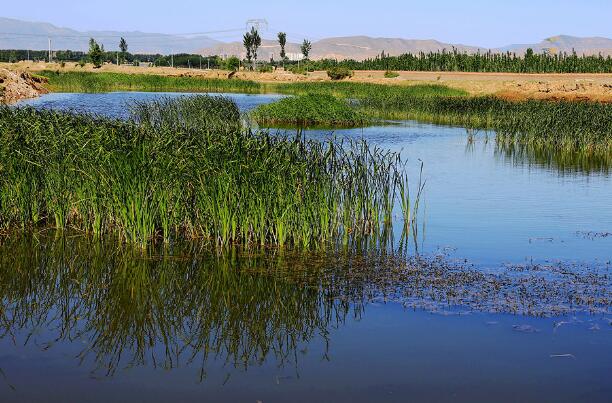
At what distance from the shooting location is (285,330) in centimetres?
1024

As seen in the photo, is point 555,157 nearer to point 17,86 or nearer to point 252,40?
point 17,86

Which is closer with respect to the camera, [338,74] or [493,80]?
[493,80]

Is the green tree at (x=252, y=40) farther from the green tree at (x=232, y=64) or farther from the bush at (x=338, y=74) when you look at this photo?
the bush at (x=338, y=74)

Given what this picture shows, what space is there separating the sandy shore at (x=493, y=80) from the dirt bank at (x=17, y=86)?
22.6 feet

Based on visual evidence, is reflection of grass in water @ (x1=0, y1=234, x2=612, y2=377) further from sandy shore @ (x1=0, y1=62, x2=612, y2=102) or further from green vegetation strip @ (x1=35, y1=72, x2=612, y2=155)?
sandy shore @ (x1=0, y1=62, x2=612, y2=102)

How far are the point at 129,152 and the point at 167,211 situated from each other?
1.34 meters

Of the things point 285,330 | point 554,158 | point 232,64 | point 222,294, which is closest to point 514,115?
point 554,158

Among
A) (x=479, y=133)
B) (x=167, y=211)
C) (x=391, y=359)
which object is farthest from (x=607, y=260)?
(x=479, y=133)

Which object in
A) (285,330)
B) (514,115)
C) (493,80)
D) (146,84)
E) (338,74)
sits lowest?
(285,330)

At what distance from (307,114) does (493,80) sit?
132 ft

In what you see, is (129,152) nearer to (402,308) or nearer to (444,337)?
(402,308)

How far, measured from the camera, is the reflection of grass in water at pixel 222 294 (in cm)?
975

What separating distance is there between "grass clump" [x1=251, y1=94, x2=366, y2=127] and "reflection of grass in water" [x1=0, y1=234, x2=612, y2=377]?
91.0 feet

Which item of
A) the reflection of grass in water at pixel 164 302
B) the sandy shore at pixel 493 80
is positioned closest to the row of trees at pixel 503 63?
the sandy shore at pixel 493 80
